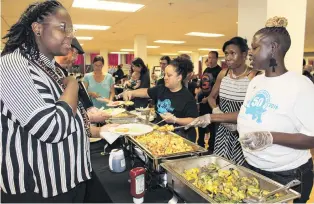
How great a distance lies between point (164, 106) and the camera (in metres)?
1.86

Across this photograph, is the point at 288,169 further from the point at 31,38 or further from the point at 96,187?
the point at 31,38

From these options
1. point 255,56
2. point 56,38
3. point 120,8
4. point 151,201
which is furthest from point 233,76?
point 120,8

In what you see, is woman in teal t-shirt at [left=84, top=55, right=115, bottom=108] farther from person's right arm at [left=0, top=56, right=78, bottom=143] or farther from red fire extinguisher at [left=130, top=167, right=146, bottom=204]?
person's right arm at [left=0, top=56, right=78, bottom=143]

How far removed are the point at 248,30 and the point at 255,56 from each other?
1.32 m

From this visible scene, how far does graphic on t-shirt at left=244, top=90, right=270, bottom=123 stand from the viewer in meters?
1.03

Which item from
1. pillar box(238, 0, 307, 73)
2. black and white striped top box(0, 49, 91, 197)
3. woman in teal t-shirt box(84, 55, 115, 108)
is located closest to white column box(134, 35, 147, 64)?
woman in teal t-shirt box(84, 55, 115, 108)

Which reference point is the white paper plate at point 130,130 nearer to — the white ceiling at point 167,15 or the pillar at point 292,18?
the pillar at point 292,18

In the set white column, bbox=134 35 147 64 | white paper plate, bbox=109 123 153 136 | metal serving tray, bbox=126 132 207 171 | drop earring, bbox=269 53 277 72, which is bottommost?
metal serving tray, bbox=126 132 207 171

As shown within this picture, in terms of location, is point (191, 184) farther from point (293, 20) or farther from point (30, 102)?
point (293, 20)

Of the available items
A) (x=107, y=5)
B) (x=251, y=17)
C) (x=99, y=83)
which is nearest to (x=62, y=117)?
(x=251, y=17)

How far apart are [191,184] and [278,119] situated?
0.45m

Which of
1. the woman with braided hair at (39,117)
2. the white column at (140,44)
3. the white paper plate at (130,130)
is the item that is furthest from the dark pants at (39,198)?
the white column at (140,44)

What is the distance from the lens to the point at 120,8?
3.63 m

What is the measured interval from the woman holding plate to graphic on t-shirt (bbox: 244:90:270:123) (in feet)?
1.93
